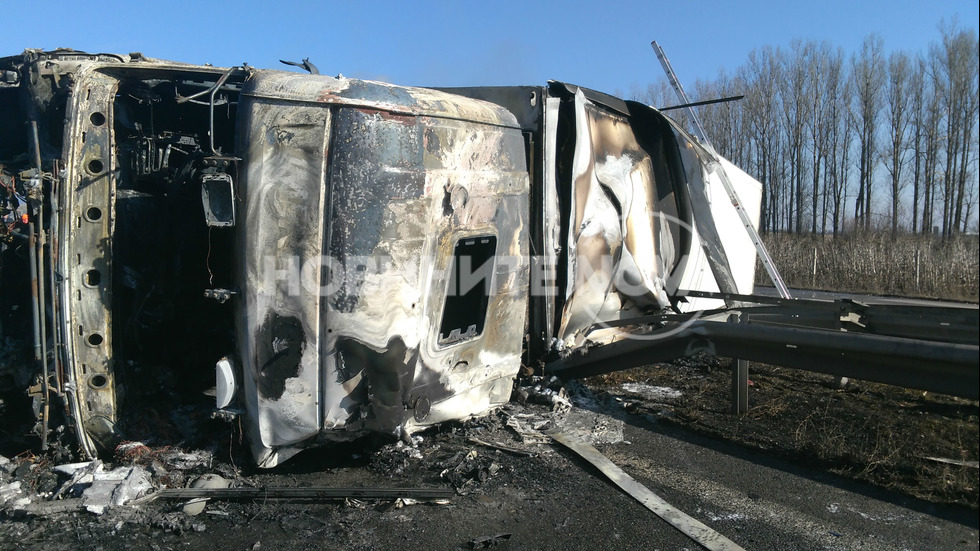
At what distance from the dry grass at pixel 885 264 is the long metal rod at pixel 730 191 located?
0.19 meters

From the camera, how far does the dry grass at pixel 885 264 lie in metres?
1.64

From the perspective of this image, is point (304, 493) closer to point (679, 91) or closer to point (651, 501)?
point (651, 501)

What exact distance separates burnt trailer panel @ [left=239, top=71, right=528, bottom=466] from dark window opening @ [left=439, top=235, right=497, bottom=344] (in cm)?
6

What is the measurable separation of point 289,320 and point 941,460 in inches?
132

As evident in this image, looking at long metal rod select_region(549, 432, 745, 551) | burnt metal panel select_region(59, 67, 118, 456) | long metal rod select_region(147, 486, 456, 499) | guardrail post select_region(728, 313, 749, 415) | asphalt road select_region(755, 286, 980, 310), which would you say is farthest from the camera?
guardrail post select_region(728, 313, 749, 415)

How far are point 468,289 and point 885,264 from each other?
217 centimetres

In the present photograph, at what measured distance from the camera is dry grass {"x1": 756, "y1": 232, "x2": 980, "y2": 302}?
5.38 ft

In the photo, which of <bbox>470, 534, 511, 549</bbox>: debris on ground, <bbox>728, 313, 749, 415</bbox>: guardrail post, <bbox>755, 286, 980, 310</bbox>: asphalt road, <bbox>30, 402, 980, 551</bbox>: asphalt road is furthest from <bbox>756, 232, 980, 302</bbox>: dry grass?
<bbox>470, 534, 511, 549</bbox>: debris on ground

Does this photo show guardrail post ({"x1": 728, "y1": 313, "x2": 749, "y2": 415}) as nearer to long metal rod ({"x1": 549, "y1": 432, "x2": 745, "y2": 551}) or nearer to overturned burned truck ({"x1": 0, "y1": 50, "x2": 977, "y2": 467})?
overturned burned truck ({"x1": 0, "y1": 50, "x2": 977, "y2": 467})

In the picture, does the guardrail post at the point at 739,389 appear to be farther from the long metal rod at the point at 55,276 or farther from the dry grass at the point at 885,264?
the long metal rod at the point at 55,276

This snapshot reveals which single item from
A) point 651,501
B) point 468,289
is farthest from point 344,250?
point 651,501

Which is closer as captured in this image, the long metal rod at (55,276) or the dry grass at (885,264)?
the dry grass at (885,264)

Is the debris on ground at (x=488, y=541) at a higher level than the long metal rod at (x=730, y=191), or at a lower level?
lower

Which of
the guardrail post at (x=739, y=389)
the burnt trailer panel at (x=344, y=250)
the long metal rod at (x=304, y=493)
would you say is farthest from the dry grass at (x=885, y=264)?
the long metal rod at (x=304, y=493)
